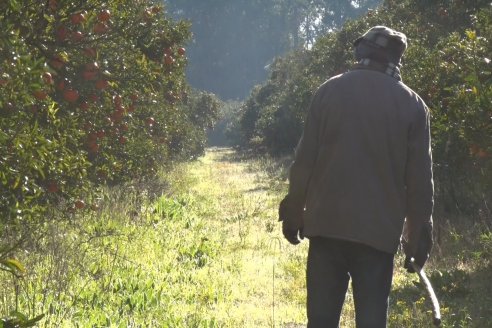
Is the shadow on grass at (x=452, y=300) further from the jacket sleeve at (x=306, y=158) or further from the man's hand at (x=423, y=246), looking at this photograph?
the jacket sleeve at (x=306, y=158)

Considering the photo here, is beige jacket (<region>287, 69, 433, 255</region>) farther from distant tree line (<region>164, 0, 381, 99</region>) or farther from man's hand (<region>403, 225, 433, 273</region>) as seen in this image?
distant tree line (<region>164, 0, 381, 99</region>)

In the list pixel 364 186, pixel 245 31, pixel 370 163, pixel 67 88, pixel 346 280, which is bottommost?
pixel 346 280

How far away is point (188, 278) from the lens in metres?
8.18

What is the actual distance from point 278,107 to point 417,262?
122 ft

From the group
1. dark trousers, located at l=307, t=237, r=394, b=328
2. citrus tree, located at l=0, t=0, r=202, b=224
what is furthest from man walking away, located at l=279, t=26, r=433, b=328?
citrus tree, located at l=0, t=0, r=202, b=224

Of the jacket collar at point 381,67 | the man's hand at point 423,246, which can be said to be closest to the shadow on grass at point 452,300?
the man's hand at point 423,246

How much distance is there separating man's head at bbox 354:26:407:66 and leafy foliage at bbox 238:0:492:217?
136 inches

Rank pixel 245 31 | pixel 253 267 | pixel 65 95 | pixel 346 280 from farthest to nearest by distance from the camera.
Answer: pixel 245 31
pixel 253 267
pixel 65 95
pixel 346 280

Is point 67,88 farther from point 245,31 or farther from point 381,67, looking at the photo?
point 245,31

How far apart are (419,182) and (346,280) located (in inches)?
24.9

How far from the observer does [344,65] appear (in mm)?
25922

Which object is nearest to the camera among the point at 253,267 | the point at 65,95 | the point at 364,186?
the point at 364,186

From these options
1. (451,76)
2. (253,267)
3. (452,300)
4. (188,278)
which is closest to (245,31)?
(451,76)

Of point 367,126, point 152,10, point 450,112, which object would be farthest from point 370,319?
point 152,10
